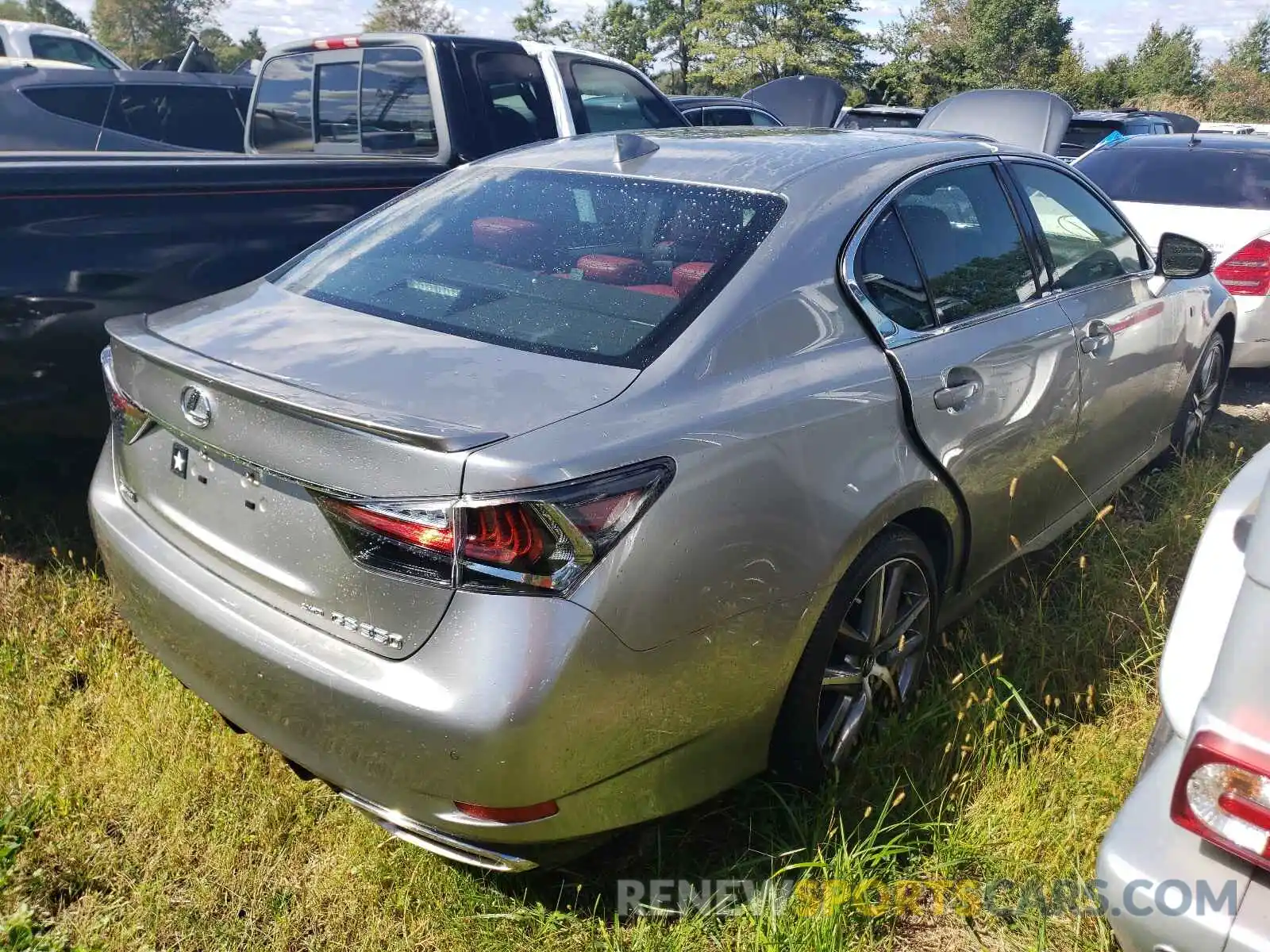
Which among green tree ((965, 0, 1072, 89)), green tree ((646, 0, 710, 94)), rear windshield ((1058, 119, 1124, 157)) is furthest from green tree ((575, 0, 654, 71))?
rear windshield ((1058, 119, 1124, 157))

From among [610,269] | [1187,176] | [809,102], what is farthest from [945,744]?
[809,102]

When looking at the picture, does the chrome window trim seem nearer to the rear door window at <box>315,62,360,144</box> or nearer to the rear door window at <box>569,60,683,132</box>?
the rear door window at <box>569,60,683,132</box>

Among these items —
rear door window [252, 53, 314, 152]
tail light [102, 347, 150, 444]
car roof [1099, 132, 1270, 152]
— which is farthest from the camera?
car roof [1099, 132, 1270, 152]

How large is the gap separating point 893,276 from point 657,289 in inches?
27.9

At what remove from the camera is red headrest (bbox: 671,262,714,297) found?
235cm

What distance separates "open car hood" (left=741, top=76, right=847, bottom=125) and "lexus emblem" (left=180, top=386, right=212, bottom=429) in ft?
26.0

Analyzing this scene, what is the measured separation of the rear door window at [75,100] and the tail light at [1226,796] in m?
6.88

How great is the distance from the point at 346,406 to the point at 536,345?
462 mm

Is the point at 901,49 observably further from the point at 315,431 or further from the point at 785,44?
the point at 315,431

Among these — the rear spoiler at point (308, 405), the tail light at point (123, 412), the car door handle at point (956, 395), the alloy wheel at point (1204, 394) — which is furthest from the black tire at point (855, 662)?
the alloy wheel at point (1204, 394)

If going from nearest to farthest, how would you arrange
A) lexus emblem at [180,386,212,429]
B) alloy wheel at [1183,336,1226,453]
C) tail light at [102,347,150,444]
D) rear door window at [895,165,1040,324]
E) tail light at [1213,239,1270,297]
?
lexus emblem at [180,386,212,429] → tail light at [102,347,150,444] → rear door window at [895,165,1040,324] → alloy wheel at [1183,336,1226,453] → tail light at [1213,239,1270,297]

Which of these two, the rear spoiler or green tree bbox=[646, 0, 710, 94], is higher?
green tree bbox=[646, 0, 710, 94]

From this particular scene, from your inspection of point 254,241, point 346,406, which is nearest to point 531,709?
point 346,406

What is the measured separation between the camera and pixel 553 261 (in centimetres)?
259
